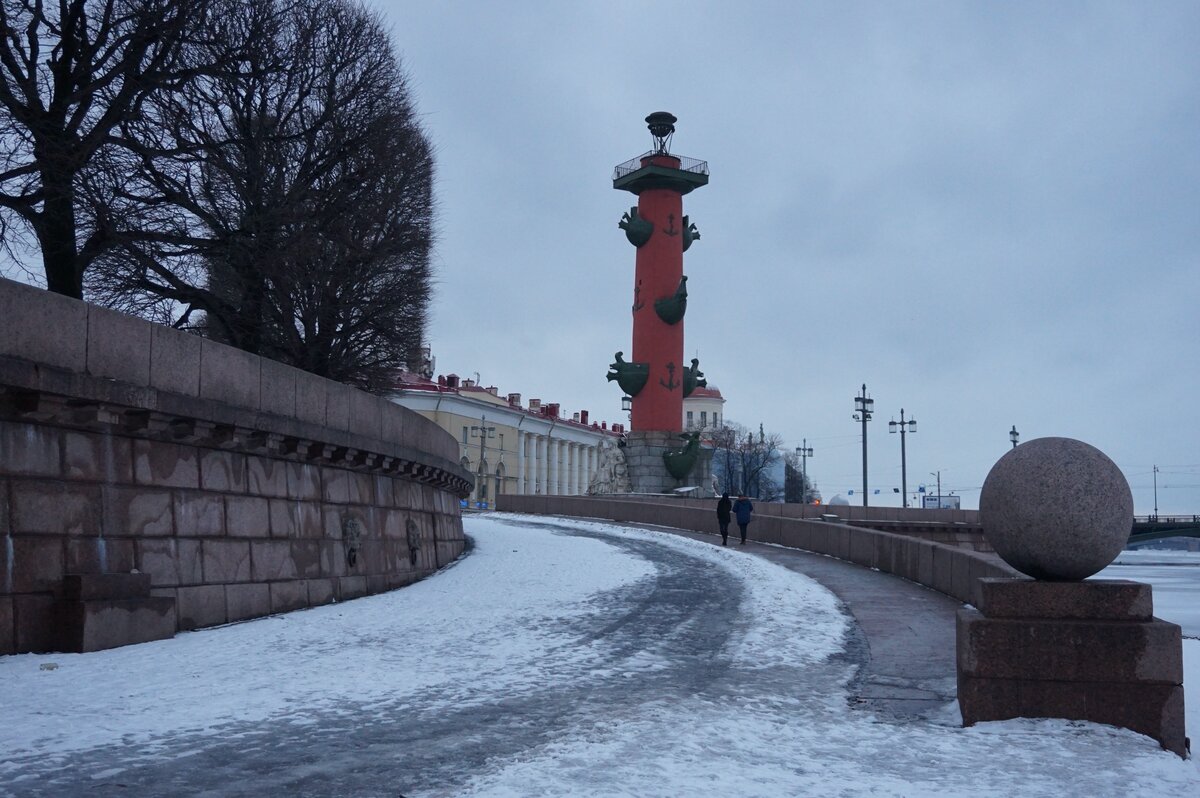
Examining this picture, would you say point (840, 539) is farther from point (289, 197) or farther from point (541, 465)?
point (541, 465)

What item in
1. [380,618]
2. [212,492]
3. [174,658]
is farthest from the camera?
[380,618]

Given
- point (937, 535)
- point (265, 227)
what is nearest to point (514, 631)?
point (265, 227)

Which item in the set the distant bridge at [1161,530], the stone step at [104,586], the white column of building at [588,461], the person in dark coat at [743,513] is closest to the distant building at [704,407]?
the white column of building at [588,461]

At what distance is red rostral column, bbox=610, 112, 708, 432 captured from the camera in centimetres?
5216

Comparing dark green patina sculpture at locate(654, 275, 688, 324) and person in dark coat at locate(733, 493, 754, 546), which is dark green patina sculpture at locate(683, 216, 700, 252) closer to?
dark green patina sculpture at locate(654, 275, 688, 324)

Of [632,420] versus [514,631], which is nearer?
[514,631]

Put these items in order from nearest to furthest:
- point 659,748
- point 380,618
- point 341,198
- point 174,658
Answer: point 659,748 → point 174,658 → point 380,618 → point 341,198

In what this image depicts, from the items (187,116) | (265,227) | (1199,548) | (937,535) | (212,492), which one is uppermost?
(187,116)

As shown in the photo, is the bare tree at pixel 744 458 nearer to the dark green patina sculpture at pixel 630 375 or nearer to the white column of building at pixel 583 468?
the white column of building at pixel 583 468

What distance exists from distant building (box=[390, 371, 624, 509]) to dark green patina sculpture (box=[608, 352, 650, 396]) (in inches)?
862

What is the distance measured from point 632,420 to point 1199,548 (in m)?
99.3

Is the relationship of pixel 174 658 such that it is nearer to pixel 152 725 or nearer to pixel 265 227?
pixel 152 725

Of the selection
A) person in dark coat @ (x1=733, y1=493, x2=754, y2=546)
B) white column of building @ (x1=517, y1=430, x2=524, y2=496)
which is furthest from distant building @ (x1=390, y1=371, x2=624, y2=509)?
person in dark coat @ (x1=733, y1=493, x2=754, y2=546)

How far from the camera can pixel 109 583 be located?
35.4 feet
